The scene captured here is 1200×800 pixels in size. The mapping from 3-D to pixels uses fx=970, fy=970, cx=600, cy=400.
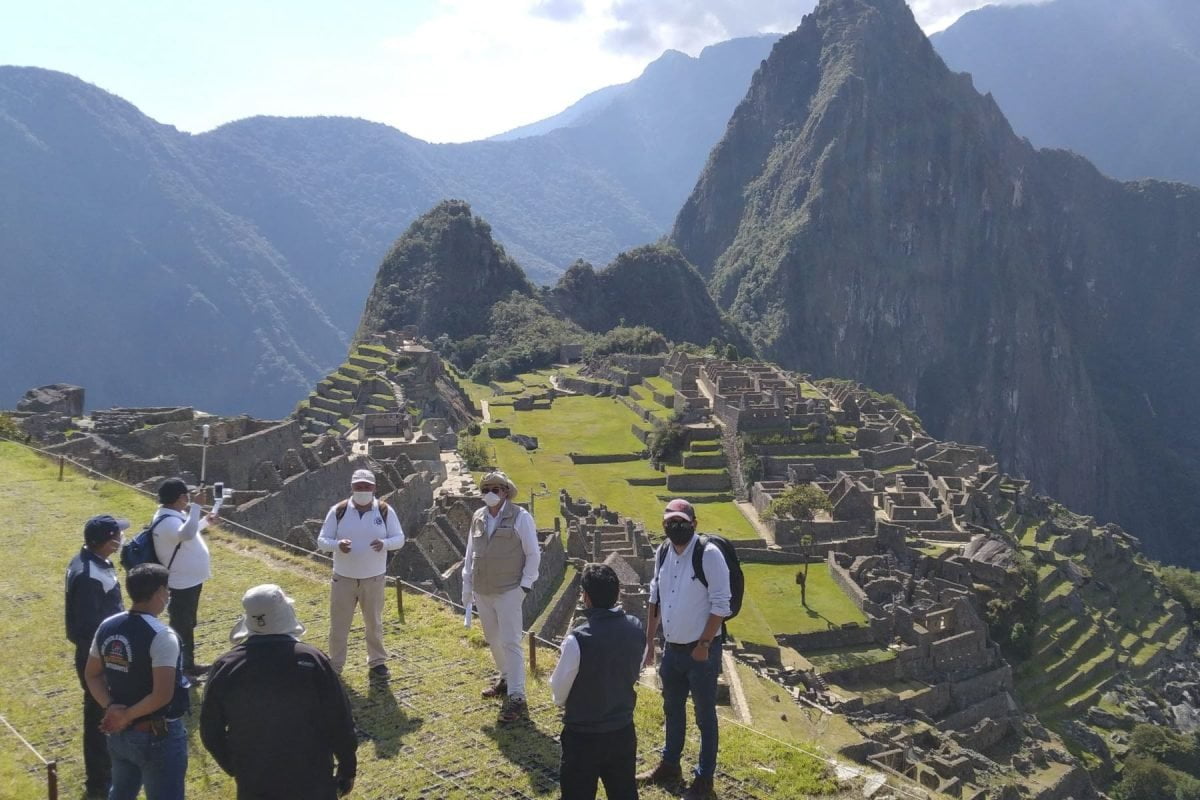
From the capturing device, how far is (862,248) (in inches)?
5925

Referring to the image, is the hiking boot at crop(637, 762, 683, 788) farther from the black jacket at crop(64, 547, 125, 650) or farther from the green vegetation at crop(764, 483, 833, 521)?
the green vegetation at crop(764, 483, 833, 521)

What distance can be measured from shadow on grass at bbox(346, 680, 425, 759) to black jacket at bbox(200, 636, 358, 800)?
262 cm

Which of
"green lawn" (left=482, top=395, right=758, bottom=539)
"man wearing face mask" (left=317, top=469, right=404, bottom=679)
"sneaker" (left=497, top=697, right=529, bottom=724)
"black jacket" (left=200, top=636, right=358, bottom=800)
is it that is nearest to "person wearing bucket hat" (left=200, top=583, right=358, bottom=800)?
"black jacket" (left=200, top=636, right=358, bottom=800)

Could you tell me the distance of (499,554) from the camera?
7.41 meters

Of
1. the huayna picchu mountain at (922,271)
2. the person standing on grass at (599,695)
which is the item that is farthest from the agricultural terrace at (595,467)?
the huayna picchu mountain at (922,271)

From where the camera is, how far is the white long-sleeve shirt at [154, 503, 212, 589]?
7.20 metres

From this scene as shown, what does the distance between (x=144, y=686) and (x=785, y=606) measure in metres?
25.7

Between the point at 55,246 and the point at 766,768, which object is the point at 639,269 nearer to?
the point at 55,246

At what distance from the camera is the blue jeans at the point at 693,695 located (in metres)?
6.43

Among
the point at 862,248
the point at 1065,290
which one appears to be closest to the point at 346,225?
the point at 862,248

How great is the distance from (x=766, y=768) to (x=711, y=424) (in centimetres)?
4208

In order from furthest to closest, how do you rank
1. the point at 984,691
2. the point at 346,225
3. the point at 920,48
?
the point at 920,48
the point at 346,225
the point at 984,691

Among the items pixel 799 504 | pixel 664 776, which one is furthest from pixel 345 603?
pixel 799 504

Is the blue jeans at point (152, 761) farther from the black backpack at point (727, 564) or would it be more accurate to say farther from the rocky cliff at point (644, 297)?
the rocky cliff at point (644, 297)
